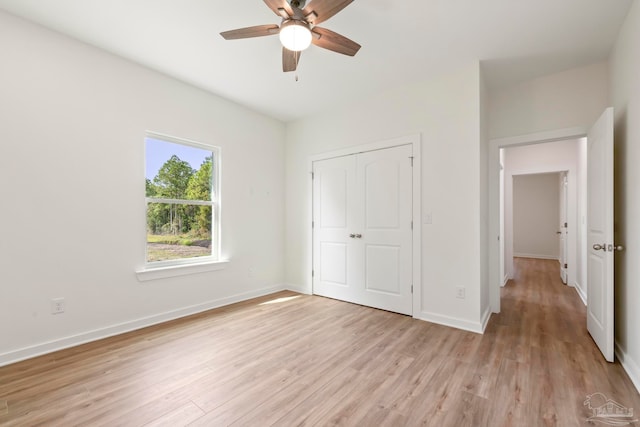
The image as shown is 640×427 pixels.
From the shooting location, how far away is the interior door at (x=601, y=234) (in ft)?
7.39

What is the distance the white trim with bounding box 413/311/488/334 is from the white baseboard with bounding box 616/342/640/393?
3.22ft

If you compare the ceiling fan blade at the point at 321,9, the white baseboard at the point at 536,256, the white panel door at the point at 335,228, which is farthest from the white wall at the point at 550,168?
the ceiling fan blade at the point at 321,9

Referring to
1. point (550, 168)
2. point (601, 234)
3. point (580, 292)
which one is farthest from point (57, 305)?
point (550, 168)

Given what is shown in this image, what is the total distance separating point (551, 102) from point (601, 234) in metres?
1.61

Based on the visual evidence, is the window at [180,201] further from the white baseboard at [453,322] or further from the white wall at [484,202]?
the white wall at [484,202]

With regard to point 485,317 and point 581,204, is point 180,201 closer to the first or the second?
point 485,317

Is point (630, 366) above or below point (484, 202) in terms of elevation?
below

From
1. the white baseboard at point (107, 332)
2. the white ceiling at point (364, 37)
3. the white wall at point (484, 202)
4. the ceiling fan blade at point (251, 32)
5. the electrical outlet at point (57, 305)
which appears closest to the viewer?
the ceiling fan blade at point (251, 32)

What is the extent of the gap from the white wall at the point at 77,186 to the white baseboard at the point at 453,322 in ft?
8.84

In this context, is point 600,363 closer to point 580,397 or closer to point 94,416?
point 580,397

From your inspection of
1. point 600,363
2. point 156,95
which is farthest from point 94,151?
point 600,363

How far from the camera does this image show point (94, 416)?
1651mm

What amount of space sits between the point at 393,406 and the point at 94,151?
3.34 meters

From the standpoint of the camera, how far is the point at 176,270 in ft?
10.8
